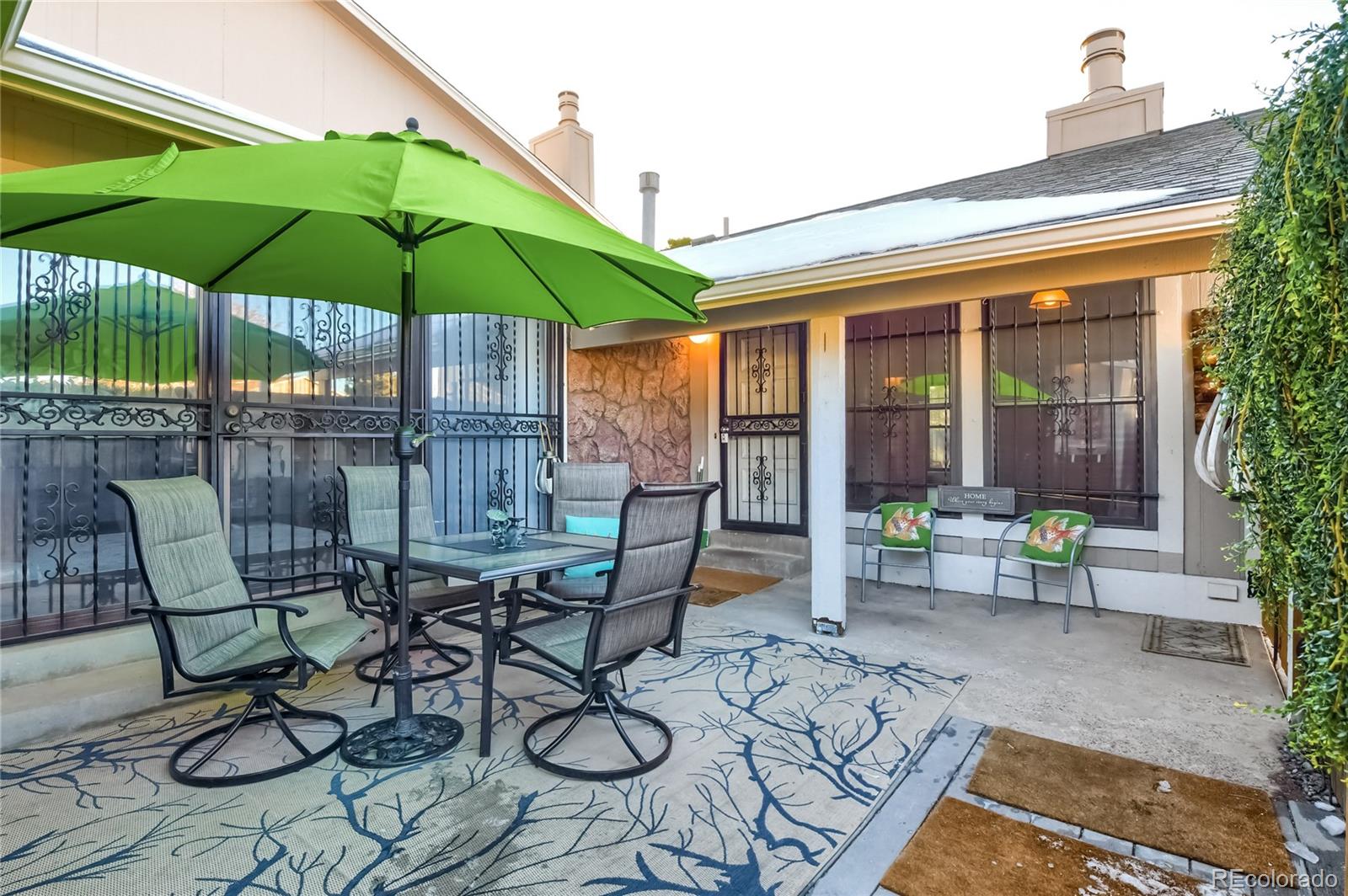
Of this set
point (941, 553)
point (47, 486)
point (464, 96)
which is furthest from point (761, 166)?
point (47, 486)

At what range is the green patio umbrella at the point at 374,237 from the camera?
5.44ft

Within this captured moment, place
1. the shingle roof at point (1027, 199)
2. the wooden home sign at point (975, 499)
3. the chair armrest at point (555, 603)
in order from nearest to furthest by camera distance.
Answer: the chair armrest at point (555, 603)
the shingle roof at point (1027, 199)
the wooden home sign at point (975, 499)

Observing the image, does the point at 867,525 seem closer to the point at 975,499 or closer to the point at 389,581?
the point at 975,499

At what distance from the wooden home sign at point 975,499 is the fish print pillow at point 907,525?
311 mm

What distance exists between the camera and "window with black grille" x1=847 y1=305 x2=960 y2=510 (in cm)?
569

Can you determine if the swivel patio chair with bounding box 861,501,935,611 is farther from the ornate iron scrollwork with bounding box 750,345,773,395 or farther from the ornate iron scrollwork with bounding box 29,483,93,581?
the ornate iron scrollwork with bounding box 29,483,93,581

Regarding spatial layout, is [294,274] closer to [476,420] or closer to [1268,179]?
[476,420]

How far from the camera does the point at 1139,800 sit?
7.34ft

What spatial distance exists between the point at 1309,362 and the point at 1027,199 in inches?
117

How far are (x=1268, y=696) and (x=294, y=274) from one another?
541 cm

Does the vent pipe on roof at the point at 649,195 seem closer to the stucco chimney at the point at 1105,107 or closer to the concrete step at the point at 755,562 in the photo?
the concrete step at the point at 755,562

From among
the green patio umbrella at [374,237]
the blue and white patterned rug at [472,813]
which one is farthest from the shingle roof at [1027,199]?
the blue and white patterned rug at [472,813]

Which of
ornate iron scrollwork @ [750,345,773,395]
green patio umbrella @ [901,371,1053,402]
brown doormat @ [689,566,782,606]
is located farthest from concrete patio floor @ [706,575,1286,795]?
ornate iron scrollwork @ [750,345,773,395]

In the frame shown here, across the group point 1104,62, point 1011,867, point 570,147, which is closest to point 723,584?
point 1011,867
